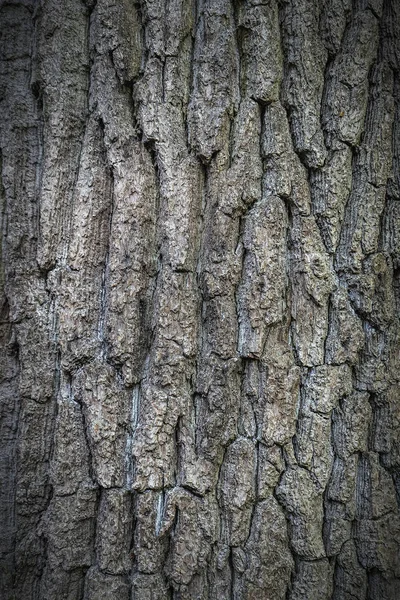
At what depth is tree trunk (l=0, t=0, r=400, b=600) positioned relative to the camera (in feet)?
4.10

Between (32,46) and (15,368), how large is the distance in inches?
36.7

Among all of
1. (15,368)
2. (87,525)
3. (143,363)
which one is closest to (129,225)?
(143,363)

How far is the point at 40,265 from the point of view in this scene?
133 centimetres

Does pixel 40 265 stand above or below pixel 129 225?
below

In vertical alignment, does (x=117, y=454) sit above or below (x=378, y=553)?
above

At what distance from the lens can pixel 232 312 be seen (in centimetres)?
125

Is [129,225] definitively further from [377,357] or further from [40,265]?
[377,357]

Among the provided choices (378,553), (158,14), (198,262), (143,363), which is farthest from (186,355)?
(158,14)

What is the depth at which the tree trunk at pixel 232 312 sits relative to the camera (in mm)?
1250

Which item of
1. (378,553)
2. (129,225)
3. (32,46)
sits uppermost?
(32,46)

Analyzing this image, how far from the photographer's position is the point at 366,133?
1.29m

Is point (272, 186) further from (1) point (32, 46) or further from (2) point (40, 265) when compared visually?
(1) point (32, 46)

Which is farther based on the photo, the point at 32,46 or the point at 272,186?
the point at 32,46

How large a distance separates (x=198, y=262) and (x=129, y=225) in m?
0.21
